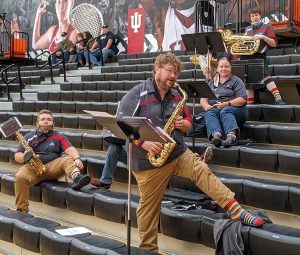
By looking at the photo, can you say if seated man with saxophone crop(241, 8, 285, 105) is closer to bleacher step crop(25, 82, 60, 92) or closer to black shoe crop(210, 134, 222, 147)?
black shoe crop(210, 134, 222, 147)

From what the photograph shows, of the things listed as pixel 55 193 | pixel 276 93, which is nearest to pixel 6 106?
pixel 55 193

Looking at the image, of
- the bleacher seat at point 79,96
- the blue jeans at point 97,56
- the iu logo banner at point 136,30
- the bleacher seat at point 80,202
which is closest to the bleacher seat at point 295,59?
the bleacher seat at point 79,96

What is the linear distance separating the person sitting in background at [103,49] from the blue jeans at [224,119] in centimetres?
641

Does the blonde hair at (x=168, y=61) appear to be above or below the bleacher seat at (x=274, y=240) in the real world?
above

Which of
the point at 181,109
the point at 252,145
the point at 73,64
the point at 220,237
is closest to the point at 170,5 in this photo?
the point at 73,64

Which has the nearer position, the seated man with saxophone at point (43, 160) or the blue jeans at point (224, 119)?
the blue jeans at point (224, 119)

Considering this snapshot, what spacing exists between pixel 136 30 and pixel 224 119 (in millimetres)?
7954

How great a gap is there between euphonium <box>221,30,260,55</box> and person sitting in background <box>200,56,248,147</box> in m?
0.76

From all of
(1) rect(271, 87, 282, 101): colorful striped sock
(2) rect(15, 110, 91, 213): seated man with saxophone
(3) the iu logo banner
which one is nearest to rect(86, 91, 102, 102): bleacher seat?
(2) rect(15, 110, 91, 213): seated man with saxophone

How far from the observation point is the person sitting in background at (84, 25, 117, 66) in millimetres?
10992

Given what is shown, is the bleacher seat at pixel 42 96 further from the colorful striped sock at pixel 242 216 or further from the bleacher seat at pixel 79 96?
the colorful striped sock at pixel 242 216

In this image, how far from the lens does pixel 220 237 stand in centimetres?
293

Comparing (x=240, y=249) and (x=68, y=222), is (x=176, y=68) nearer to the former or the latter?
(x=240, y=249)

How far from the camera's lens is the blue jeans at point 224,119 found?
4492 mm
